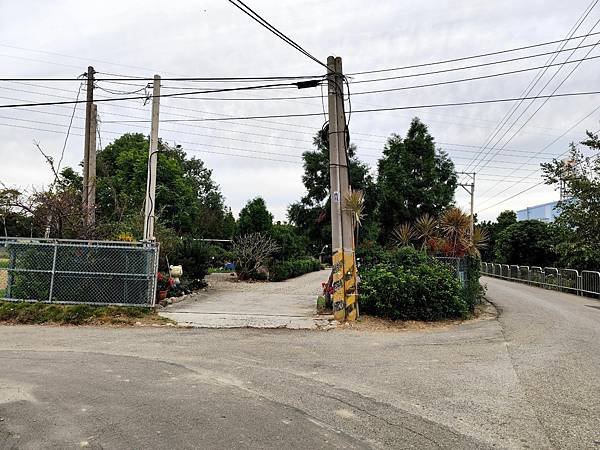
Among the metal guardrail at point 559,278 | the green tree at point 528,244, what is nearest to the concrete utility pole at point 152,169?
the metal guardrail at point 559,278

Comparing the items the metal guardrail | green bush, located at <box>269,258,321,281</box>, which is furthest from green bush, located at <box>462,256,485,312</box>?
green bush, located at <box>269,258,321,281</box>

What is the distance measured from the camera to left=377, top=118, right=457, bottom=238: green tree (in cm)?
3628

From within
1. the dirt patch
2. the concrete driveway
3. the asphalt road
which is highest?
the concrete driveway

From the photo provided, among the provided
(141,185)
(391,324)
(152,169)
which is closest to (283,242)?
(141,185)

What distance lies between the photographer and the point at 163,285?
48.0 ft

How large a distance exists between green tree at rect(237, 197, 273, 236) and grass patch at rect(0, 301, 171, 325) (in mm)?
15175

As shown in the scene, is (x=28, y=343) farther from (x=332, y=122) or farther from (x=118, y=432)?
(x=332, y=122)

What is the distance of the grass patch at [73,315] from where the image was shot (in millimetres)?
11294

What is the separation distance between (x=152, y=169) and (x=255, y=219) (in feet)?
44.0

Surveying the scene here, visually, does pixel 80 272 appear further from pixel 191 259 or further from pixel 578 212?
pixel 578 212

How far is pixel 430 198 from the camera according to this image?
36.3 metres

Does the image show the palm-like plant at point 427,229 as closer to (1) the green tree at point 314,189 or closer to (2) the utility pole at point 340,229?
(2) the utility pole at point 340,229

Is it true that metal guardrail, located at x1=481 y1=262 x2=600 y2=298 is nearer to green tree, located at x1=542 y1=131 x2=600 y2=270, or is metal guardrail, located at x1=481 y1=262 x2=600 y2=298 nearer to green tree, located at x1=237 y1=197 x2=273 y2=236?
green tree, located at x1=542 y1=131 x2=600 y2=270

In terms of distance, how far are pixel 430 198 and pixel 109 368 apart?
31.9 m
